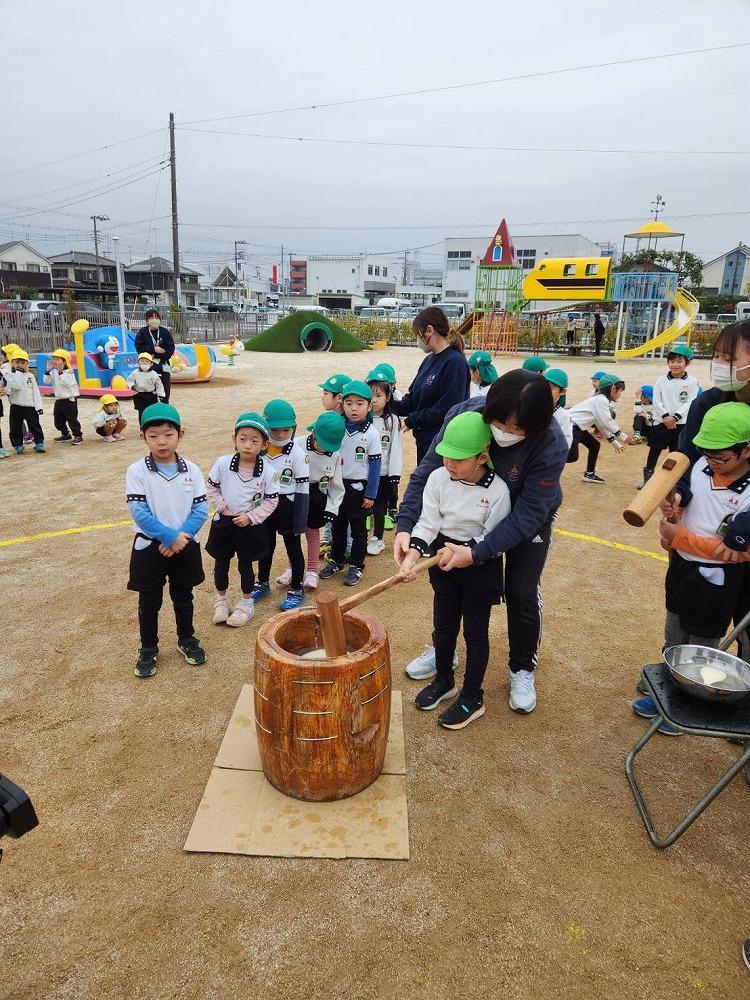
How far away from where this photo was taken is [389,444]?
17.3 feet

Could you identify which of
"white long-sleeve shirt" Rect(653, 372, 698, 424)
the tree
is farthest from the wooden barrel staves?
the tree

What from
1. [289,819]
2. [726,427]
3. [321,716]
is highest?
[726,427]

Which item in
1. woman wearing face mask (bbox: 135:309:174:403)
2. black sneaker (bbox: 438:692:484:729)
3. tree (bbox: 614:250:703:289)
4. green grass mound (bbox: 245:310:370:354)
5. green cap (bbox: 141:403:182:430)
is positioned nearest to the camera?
black sneaker (bbox: 438:692:484:729)

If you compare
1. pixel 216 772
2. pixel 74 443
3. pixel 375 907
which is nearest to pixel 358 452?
pixel 216 772

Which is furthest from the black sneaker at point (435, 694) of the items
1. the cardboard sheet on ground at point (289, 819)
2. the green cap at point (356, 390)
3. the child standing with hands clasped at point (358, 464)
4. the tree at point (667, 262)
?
the tree at point (667, 262)

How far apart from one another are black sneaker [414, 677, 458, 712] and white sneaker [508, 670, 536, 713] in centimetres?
33

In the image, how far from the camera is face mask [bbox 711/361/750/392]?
9.13 feet

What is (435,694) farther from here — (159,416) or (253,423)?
(159,416)

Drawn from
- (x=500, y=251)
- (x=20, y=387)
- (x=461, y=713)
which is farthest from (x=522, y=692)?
(x=500, y=251)

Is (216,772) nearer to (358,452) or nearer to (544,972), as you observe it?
(544,972)

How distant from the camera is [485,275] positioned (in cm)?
2716

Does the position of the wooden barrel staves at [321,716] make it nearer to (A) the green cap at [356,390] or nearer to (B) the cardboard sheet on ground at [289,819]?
(B) the cardboard sheet on ground at [289,819]

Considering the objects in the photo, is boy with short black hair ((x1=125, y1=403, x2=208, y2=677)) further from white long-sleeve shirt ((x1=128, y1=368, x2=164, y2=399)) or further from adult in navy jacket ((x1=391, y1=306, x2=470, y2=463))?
white long-sleeve shirt ((x1=128, y1=368, x2=164, y2=399))

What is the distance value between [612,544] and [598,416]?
1.81 meters
